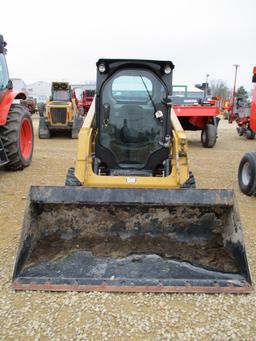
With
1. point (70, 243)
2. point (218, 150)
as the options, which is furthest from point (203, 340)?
point (218, 150)

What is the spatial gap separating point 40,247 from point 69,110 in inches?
388

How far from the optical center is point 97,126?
4.31 m

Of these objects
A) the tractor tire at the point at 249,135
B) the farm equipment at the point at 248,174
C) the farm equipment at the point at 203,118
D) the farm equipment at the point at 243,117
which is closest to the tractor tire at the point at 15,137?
the farm equipment at the point at 248,174

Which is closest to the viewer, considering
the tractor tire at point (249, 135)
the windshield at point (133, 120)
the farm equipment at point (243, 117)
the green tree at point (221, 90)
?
the windshield at point (133, 120)

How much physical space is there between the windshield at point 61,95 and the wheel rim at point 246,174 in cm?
896

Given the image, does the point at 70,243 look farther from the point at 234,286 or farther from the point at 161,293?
the point at 234,286

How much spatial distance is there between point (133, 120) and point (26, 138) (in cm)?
384

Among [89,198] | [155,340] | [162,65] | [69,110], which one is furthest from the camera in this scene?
[69,110]

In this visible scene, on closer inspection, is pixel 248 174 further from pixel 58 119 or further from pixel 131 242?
pixel 58 119

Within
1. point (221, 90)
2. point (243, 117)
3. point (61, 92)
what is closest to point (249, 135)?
point (243, 117)

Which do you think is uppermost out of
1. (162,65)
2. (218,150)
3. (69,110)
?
(162,65)

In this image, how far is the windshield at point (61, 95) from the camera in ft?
44.2

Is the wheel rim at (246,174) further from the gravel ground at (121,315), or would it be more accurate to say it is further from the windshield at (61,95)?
the windshield at (61,95)

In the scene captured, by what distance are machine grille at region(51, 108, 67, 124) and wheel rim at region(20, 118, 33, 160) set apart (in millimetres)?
5098
